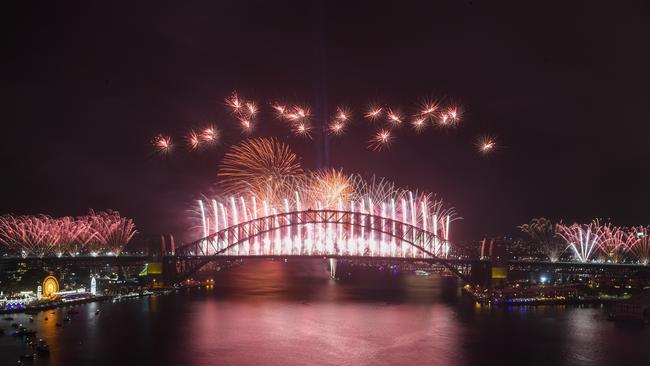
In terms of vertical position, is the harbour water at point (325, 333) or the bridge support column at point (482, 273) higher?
the bridge support column at point (482, 273)

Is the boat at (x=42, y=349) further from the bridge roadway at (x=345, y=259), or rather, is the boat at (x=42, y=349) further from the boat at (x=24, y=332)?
the bridge roadway at (x=345, y=259)

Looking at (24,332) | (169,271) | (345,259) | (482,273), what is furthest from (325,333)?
(169,271)

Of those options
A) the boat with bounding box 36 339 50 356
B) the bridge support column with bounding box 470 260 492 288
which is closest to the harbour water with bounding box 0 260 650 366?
the boat with bounding box 36 339 50 356

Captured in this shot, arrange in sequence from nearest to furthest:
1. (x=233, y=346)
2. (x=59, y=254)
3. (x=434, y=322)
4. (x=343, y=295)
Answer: (x=233, y=346)
(x=434, y=322)
(x=343, y=295)
(x=59, y=254)

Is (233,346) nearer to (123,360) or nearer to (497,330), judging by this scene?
(123,360)

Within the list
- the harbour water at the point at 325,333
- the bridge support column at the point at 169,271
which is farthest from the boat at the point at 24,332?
the bridge support column at the point at 169,271

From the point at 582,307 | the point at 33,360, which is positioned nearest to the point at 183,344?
the point at 33,360

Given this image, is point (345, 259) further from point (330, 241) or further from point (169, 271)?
point (169, 271)
